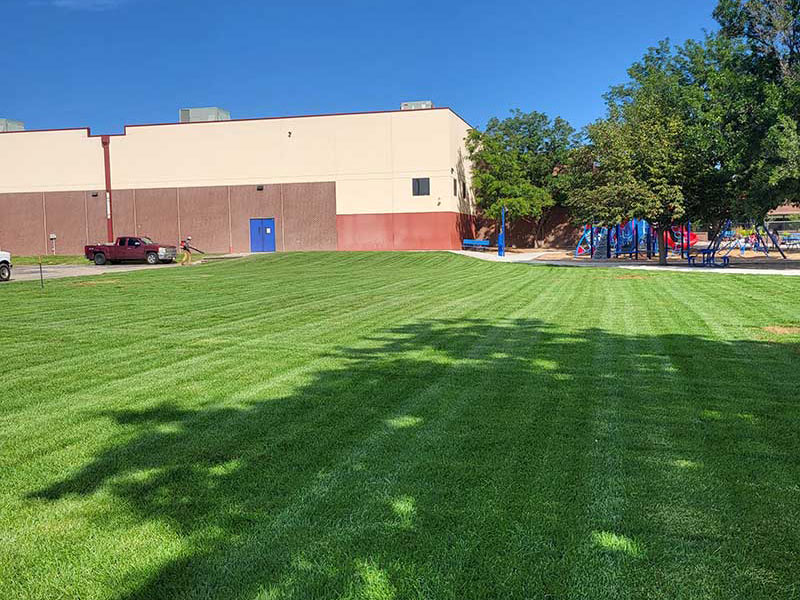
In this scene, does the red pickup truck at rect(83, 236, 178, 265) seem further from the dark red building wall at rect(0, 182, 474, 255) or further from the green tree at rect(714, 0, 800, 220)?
the green tree at rect(714, 0, 800, 220)

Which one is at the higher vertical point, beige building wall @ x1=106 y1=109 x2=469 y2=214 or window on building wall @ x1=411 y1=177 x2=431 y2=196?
beige building wall @ x1=106 y1=109 x2=469 y2=214

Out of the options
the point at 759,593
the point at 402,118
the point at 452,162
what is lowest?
the point at 759,593

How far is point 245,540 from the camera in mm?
3521

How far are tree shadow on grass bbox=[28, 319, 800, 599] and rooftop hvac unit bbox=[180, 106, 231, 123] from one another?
4752cm

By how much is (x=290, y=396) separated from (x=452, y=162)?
42604 millimetres

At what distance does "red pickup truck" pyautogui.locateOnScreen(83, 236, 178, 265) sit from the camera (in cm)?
4044

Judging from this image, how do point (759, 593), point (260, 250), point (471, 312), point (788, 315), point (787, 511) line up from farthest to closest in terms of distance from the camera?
1. point (260, 250)
2. point (471, 312)
3. point (788, 315)
4. point (787, 511)
5. point (759, 593)

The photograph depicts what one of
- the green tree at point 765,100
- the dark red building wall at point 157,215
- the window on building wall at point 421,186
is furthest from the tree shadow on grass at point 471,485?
the dark red building wall at point 157,215

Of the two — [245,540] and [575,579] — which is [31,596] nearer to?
[245,540]

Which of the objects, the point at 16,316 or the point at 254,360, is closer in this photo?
the point at 254,360

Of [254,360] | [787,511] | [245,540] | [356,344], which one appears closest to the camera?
[245,540]

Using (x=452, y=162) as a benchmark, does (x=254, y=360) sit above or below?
below

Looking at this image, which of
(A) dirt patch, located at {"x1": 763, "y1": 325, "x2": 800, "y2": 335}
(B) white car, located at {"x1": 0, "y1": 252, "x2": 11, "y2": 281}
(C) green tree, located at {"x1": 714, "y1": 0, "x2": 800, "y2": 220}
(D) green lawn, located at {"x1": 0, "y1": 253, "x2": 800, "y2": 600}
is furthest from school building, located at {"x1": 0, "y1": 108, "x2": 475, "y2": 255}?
(D) green lawn, located at {"x1": 0, "y1": 253, "x2": 800, "y2": 600}

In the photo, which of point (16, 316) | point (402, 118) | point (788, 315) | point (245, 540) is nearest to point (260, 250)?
point (402, 118)
